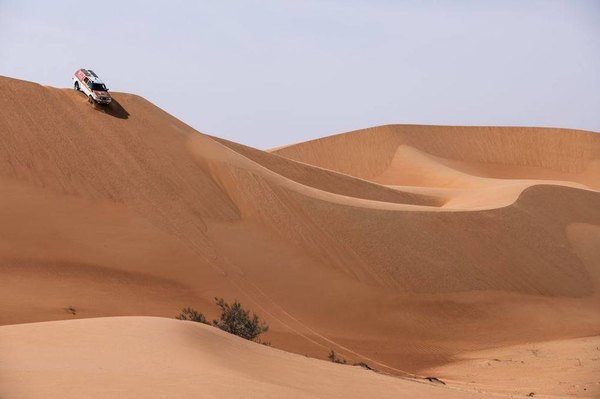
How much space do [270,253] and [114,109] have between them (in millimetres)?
7426

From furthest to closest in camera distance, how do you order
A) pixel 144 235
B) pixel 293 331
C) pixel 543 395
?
pixel 144 235
pixel 293 331
pixel 543 395

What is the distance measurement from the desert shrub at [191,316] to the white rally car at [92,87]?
394 inches

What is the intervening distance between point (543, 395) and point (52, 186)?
15.0 meters

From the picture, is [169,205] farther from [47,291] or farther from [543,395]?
[543,395]

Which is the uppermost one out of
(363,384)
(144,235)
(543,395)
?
(144,235)

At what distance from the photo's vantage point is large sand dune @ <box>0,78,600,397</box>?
24344 millimetres

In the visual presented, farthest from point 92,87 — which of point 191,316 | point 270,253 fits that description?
point 191,316

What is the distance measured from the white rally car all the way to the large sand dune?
0.40 metres

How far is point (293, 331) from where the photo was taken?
25.0 m

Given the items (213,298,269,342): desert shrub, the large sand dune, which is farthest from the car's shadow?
(213,298,269,342): desert shrub

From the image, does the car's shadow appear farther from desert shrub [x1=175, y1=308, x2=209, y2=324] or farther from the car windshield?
desert shrub [x1=175, y1=308, x2=209, y2=324]

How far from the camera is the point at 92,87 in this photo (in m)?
31.0

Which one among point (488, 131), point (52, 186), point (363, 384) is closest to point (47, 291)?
point (52, 186)

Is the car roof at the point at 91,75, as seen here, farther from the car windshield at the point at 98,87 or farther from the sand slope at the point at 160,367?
the sand slope at the point at 160,367
